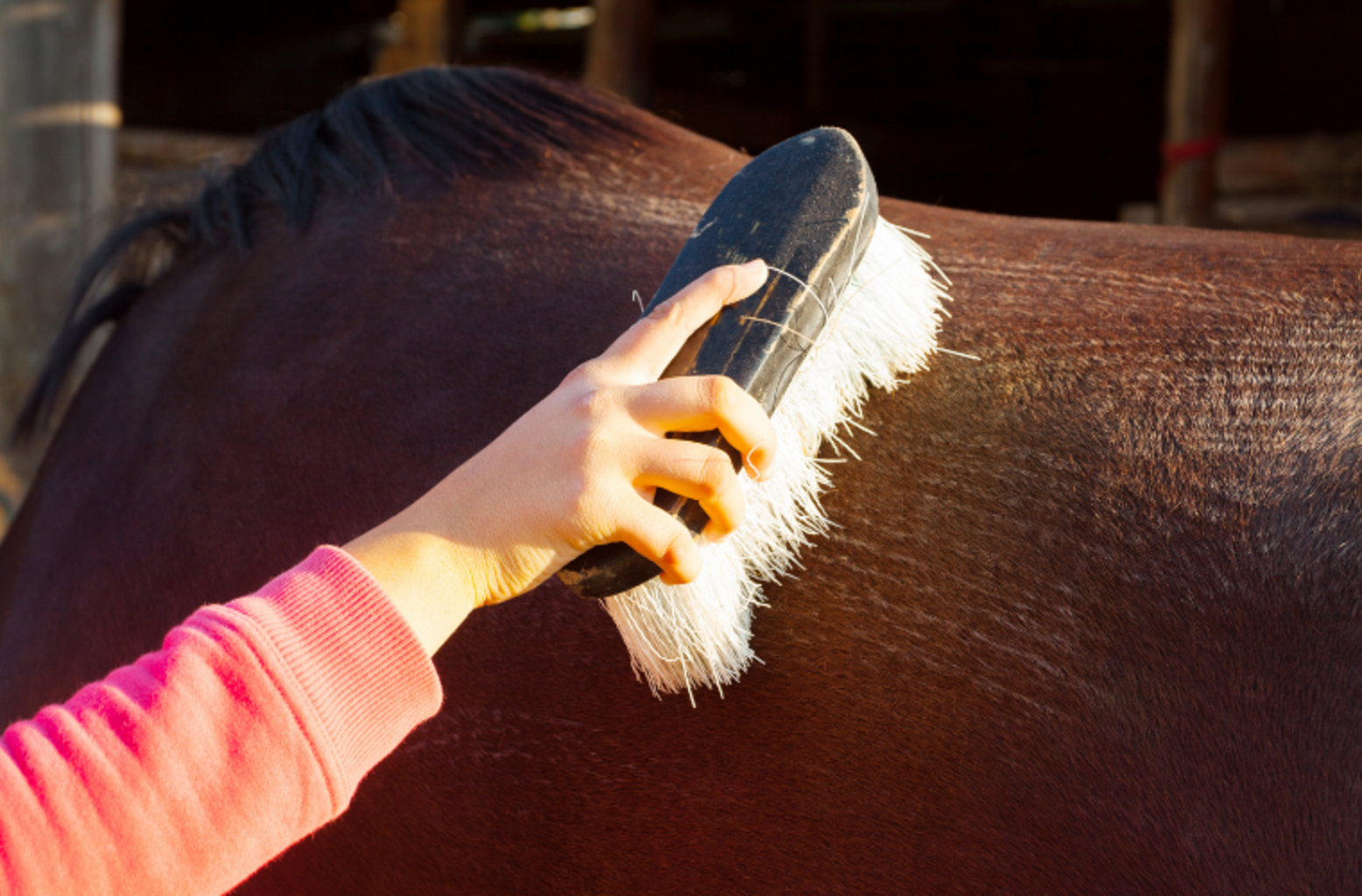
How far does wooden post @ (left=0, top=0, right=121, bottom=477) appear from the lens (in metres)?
2.43

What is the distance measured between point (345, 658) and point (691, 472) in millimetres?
206

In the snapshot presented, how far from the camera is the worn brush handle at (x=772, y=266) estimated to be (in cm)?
62

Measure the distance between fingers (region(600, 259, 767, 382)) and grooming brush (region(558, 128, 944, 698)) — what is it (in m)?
0.01

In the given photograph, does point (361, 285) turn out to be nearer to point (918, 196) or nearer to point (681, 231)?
point (681, 231)

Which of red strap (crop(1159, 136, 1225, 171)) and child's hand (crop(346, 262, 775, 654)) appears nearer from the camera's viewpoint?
child's hand (crop(346, 262, 775, 654))

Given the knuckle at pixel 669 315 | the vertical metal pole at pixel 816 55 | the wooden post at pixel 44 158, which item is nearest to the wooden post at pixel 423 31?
the wooden post at pixel 44 158

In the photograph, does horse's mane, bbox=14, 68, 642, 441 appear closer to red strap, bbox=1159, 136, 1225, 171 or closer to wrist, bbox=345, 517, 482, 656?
wrist, bbox=345, 517, 482, 656

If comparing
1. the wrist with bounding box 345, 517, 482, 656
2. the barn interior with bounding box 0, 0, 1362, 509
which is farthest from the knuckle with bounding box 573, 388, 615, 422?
the barn interior with bounding box 0, 0, 1362, 509

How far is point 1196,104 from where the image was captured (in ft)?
12.2

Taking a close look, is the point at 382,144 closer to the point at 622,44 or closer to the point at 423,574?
the point at 423,574

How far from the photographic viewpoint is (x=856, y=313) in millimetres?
738

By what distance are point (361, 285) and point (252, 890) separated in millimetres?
589

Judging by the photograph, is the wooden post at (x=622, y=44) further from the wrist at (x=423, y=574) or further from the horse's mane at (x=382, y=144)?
the wrist at (x=423, y=574)

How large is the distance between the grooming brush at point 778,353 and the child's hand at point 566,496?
0.03m
